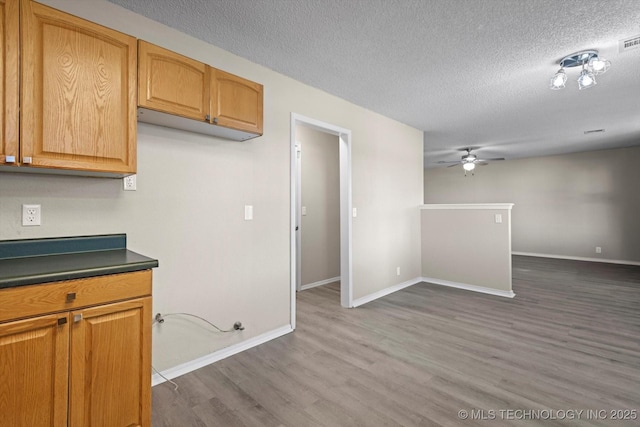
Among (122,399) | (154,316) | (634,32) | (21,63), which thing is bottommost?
(122,399)

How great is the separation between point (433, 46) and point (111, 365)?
2.91 m

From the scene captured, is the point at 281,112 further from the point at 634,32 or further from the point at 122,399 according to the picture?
the point at 634,32

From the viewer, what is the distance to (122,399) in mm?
1434

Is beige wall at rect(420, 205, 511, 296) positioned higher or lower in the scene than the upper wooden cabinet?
lower

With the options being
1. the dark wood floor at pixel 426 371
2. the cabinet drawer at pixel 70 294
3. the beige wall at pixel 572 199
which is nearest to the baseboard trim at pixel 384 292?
the dark wood floor at pixel 426 371

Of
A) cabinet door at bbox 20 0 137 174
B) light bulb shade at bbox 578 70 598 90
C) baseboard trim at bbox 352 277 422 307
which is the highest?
light bulb shade at bbox 578 70 598 90

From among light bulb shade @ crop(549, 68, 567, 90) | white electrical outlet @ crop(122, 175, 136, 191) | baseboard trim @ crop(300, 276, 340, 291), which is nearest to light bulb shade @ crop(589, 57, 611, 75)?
light bulb shade @ crop(549, 68, 567, 90)

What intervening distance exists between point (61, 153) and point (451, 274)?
4.77m

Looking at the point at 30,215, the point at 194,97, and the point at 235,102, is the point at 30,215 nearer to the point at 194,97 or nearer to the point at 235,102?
the point at 194,97

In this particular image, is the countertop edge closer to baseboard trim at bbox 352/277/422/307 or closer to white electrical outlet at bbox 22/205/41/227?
white electrical outlet at bbox 22/205/41/227

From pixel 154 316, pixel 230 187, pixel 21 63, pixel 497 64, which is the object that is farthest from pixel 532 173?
pixel 21 63

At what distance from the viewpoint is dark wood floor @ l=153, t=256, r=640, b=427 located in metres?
1.79

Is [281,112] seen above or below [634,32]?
below

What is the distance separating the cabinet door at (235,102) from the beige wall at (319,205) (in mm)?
2203
